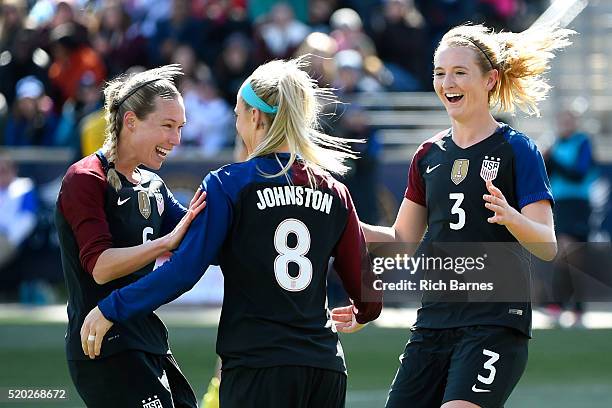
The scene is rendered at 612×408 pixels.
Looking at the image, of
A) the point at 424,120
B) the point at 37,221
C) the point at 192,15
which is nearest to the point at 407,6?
the point at 424,120

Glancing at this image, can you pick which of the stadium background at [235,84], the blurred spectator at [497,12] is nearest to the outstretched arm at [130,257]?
the stadium background at [235,84]

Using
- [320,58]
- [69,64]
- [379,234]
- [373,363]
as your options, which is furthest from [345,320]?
[69,64]

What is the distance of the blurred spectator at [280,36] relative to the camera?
48.7 ft

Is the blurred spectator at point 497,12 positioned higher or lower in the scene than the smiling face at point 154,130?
higher

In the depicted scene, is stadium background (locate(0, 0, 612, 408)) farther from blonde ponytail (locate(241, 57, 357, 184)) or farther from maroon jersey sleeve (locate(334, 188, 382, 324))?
blonde ponytail (locate(241, 57, 357, 184))

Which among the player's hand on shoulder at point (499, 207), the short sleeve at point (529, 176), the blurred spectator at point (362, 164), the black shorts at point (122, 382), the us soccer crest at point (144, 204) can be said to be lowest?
the black shorts at point (122, 382)

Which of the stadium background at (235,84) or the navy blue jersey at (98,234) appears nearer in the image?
the navy blue jersey at (98,234)

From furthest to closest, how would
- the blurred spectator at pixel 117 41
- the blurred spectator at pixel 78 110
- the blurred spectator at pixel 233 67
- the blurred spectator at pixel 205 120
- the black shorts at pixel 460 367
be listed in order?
the blurred spectator at pixel 117 41
the blurred spectator at pixel 233 67
the blurred spectator at pixel 205 120
the blurred spectator at pixel 78 110
the black shorts at pixel 460 367

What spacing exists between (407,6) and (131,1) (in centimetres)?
386

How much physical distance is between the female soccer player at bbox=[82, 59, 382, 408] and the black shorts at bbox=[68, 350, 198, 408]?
0.92 feet

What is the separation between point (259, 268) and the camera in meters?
4.32

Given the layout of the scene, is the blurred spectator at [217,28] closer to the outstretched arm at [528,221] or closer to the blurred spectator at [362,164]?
the blurred spectator at [362,164]

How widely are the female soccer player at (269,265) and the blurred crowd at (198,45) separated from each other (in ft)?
30.2

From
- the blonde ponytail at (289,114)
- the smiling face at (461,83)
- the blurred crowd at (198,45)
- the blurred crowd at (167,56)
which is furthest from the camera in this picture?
the blurred crowd at (198,45)
